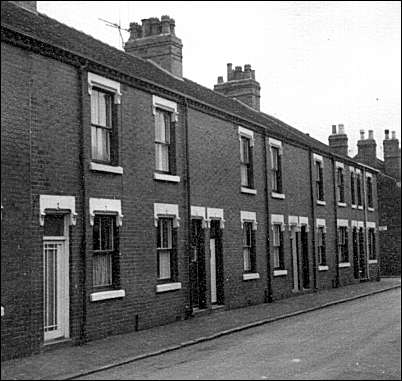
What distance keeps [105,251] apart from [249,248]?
8301 mm

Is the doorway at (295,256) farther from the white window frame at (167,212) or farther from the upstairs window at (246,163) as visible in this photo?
the white window frame at (167,212)

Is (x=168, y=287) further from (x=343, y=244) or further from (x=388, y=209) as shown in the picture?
(x=388, y=209)

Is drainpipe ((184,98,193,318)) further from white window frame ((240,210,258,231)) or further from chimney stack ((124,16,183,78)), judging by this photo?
chimney stack ((124,16,183,78))

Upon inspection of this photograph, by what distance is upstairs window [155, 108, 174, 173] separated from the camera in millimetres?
16750

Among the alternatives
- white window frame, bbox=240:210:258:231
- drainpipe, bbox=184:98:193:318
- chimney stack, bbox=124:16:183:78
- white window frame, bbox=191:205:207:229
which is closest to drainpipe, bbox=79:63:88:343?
drainpipe, bbox=184:98:193:318

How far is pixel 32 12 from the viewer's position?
641 inches

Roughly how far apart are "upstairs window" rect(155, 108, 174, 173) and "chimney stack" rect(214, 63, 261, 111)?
13.8m

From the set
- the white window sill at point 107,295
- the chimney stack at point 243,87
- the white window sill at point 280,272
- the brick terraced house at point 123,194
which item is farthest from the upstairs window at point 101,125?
the chimney stack at point 243,87

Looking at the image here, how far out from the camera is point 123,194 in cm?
1483

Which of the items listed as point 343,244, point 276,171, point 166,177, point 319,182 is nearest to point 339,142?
point 343,244

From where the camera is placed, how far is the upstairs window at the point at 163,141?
659 inches

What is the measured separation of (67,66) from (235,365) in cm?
697

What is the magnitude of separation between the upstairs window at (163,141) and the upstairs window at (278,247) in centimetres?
761

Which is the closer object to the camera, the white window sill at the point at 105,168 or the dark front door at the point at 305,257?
the white window sill at the point at 105,168
